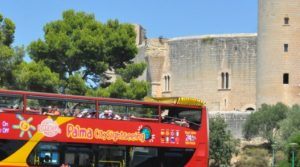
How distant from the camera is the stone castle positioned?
2403 inches

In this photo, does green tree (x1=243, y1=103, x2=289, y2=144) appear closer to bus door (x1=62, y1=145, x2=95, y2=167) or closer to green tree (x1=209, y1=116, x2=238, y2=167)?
green tree (x1=209, y1=116, x2=238, y2=167)

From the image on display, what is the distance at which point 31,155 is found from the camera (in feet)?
63.5

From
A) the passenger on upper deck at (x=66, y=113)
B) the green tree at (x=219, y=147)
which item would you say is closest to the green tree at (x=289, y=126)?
the green tree at (x=219, y=147)

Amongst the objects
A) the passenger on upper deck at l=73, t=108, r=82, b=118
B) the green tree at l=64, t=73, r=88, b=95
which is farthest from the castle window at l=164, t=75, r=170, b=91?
the passenger on upper deck at l=73, t=108, r=82, b=118

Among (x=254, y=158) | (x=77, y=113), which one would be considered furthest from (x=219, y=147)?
(x=77, y=113)

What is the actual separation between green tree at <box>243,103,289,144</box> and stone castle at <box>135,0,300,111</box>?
2.56 m

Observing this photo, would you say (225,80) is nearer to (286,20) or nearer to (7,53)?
(286,20)

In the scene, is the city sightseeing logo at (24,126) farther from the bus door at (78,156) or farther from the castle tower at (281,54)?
the castle tower at (281,54)

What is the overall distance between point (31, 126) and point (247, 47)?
50282mm

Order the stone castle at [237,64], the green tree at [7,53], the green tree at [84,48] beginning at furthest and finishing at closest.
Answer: the stone castle at [237,64], the green tree at [84,48], the green tree at [7,53]

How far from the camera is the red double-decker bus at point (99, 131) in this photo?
19.3 meters

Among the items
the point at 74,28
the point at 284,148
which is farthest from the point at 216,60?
the point at 74,28

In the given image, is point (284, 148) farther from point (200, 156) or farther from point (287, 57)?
point (200, 156)

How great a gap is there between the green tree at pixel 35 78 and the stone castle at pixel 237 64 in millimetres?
27293
